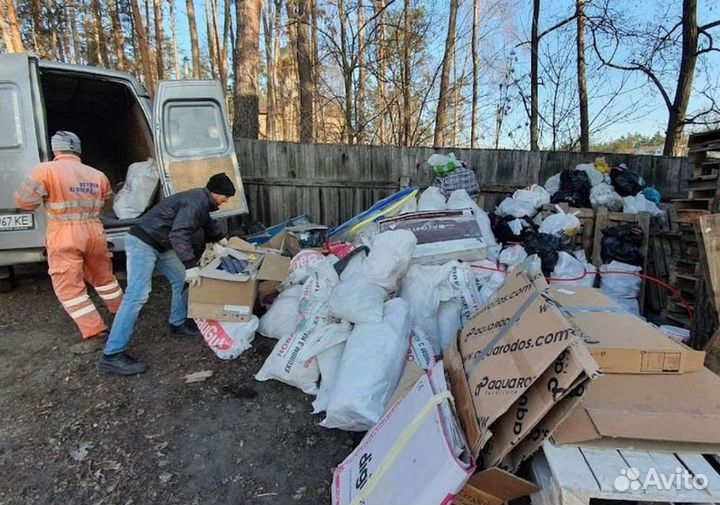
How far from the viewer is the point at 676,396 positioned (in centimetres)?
162

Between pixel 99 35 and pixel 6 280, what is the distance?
13.3m

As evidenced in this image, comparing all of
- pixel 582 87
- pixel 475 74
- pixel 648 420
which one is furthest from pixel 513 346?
pixel 475 74

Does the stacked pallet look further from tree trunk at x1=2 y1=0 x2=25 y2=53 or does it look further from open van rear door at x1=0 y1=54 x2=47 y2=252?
tree trunk at x1=2 y1=0 x2=25 y2=53

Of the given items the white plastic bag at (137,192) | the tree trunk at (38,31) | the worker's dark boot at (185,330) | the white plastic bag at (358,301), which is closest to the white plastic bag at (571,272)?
the white plastic bag at (358,301)

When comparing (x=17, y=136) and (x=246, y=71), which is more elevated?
(x=246, y=71)

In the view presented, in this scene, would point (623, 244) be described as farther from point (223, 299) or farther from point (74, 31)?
point (74, 31)

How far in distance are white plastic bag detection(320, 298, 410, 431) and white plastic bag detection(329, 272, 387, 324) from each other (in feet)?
0.18

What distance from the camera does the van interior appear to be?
15.3ft

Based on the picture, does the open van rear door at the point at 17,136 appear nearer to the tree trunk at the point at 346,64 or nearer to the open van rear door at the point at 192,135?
the open van rear door at the point at 192,135

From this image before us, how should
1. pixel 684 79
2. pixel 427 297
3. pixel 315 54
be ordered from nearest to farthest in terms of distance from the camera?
pixel 427 297 → pixel 684 79 → pixel 315 54

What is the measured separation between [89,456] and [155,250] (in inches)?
54.5

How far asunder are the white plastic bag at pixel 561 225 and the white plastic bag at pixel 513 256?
Result: 58 cm

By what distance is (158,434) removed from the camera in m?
2.22

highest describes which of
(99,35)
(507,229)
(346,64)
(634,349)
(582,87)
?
(99,35)
